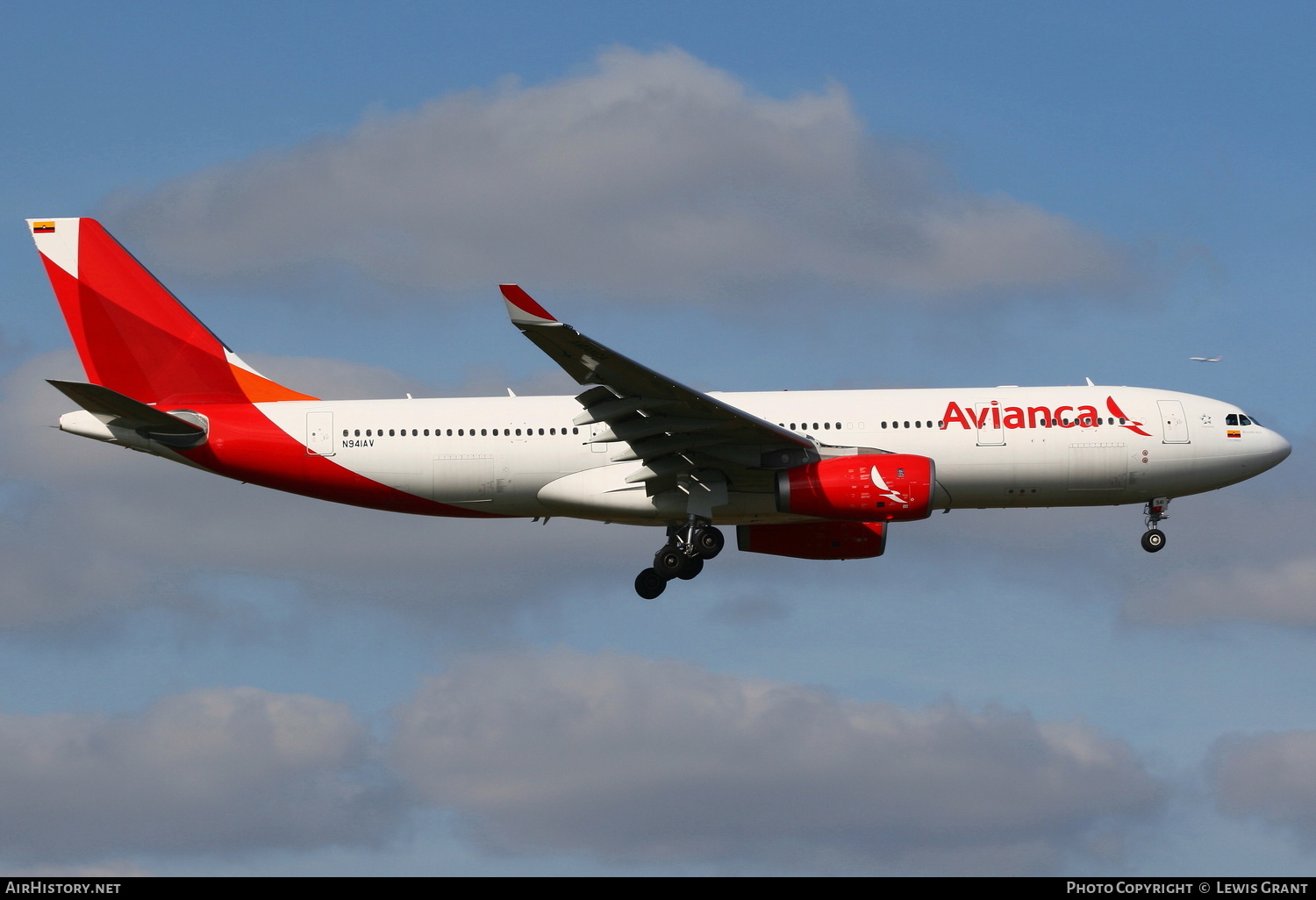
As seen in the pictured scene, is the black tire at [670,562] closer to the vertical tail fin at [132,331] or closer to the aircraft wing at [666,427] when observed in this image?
the aircraft wing at [666,427]

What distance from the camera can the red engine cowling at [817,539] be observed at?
145 ft

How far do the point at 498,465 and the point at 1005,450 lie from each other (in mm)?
13140

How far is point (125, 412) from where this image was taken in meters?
40.0

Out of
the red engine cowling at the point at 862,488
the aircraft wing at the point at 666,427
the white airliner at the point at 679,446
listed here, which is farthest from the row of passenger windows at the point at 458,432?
the red engine cowling at the point at 862,488

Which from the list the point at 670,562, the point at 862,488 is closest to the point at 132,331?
the point at 670,562

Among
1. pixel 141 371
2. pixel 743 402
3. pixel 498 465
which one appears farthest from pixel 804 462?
pixel 141 371

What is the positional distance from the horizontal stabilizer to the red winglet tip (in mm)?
11223

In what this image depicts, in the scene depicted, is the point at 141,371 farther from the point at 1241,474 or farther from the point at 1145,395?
the point at 1241,474

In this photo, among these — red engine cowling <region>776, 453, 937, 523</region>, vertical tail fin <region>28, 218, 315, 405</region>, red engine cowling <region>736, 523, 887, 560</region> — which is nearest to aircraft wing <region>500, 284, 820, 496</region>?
red engine cowling <region>776, 453, 937, 523</region>

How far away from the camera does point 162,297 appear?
144 ft

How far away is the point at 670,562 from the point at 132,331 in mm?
16023

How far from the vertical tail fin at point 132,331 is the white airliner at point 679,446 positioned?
60 millimetres

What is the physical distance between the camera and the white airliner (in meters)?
39.9

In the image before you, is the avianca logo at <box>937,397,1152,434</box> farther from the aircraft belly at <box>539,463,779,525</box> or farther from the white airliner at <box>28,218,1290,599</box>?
the aircraft belly at <box>539,463,779,525</box>
